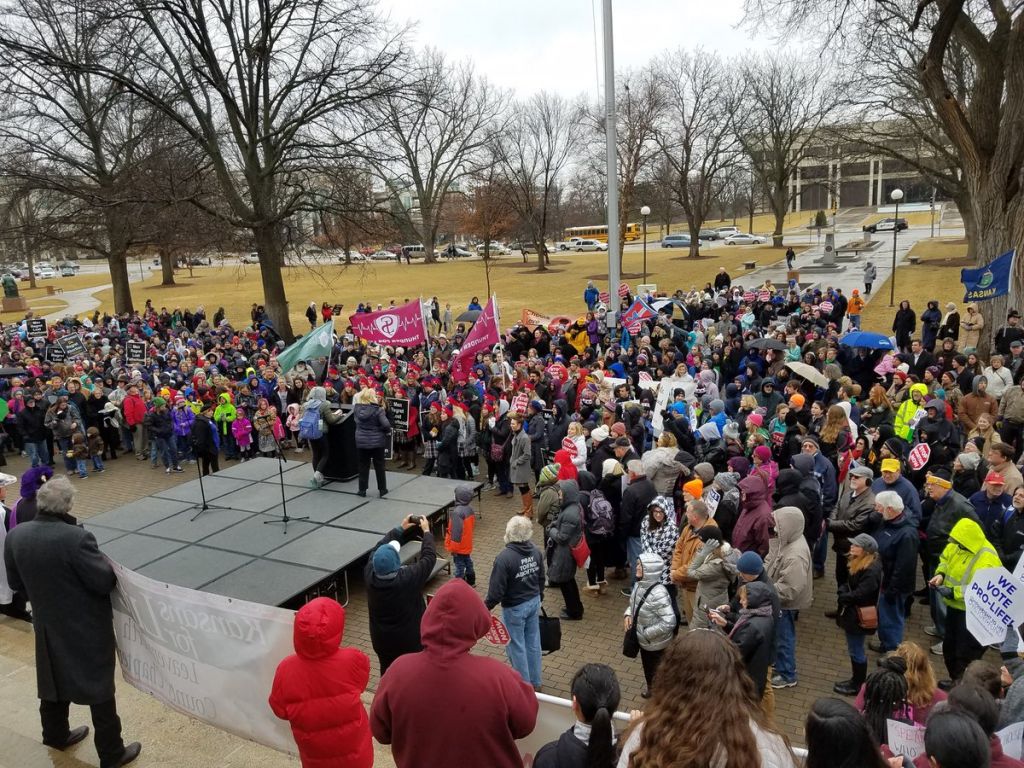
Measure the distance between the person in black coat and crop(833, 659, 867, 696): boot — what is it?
391cm

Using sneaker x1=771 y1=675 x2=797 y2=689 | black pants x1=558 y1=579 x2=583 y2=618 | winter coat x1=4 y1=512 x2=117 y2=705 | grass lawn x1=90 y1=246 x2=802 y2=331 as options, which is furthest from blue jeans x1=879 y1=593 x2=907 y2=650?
grass lawn x1=90 y1=246 x2=802 y2=331

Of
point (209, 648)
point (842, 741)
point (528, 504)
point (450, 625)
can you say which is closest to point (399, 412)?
point (528, 504)

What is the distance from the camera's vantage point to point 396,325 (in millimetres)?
16016

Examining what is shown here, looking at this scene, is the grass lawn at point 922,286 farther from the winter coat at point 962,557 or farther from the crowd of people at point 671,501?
the winter coat at point 962,557

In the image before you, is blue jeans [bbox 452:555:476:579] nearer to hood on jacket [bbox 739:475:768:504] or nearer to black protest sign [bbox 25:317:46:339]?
hood on jacket [bbox 739:475:768:504]

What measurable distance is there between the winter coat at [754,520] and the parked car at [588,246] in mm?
71372

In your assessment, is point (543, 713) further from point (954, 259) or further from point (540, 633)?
point (954, 259)

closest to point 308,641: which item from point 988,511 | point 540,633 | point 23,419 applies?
point 540,633

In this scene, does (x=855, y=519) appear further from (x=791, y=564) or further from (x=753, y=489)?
(x=791, y=564)

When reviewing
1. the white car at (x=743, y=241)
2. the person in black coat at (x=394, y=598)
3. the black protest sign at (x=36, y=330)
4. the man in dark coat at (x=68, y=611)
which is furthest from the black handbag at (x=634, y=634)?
the white car at (x=743, y=241)

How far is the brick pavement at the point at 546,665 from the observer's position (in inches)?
205

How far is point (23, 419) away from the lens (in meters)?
14.8

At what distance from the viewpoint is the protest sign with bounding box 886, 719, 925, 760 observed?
4.02m

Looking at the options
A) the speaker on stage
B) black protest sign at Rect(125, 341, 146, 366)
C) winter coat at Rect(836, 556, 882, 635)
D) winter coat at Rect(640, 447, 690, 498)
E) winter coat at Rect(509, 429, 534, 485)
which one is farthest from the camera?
black protest sign at Rect(125, 341, 146, 366)
